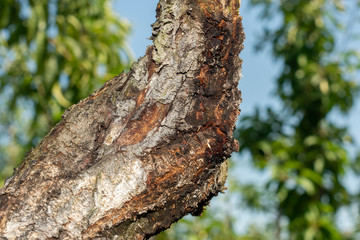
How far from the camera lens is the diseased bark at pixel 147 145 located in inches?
29.7

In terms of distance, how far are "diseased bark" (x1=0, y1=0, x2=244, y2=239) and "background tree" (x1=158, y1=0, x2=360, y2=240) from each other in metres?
2.56

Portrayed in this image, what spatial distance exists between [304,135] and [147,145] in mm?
3531

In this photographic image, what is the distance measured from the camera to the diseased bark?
755mm

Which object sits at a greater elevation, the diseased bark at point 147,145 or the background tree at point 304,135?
the background tree at point 304,135

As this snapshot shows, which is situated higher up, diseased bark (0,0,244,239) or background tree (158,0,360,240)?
background tree (158,0,360,240)

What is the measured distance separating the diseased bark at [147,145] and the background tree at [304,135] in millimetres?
2557

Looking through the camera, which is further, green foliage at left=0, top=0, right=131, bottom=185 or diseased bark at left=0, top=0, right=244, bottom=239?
green foliage at left=0, top=0, right=131, bottom=185

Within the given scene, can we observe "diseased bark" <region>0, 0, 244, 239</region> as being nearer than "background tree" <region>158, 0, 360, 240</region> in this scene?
Yes

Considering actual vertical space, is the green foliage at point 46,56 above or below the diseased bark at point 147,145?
above

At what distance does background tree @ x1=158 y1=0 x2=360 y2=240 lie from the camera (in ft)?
11.7

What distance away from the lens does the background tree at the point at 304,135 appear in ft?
11.7

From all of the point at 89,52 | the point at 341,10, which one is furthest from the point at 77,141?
the point at 341,10

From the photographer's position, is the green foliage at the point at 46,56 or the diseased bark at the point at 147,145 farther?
the green foliage at the point at 46,56

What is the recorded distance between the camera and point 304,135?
13.4ft
